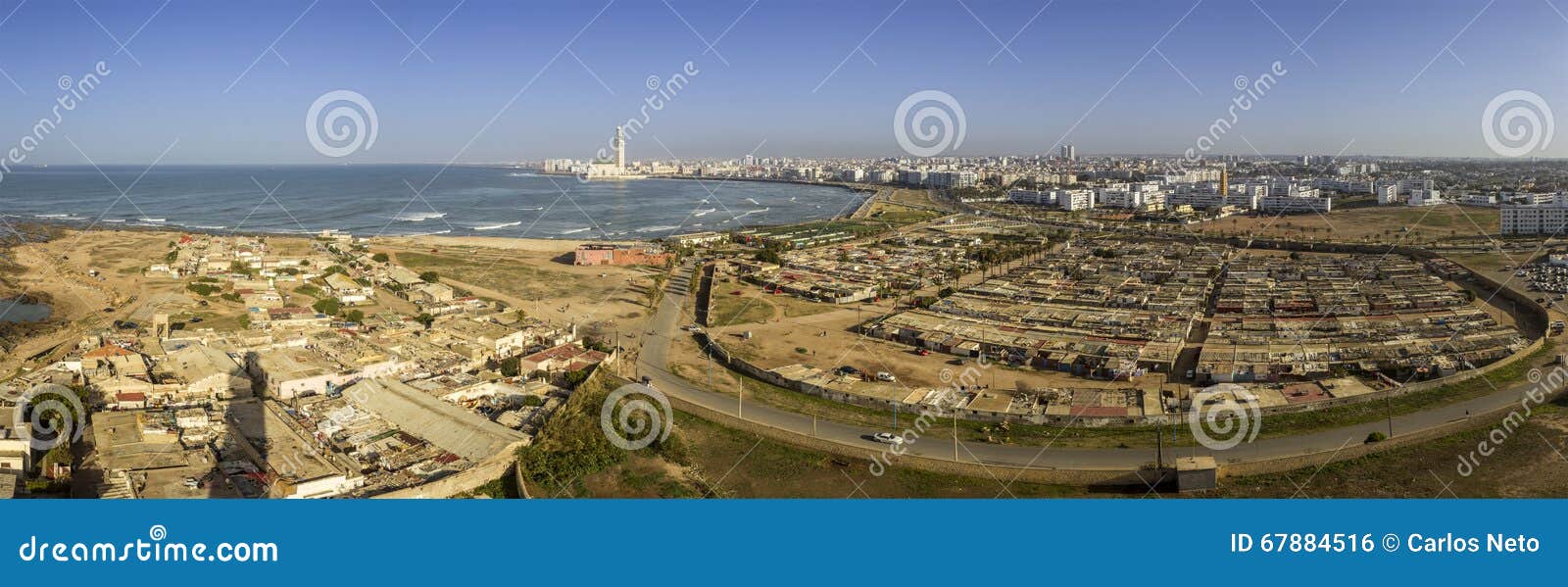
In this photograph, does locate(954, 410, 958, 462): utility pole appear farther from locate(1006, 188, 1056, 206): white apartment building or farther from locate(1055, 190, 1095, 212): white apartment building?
locate(1006, 188, 1056, 206): white apartment building

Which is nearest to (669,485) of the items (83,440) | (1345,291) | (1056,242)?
(83,440)

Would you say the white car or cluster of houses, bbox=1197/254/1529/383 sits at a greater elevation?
cluster of houses, bbox=1197/254/1529/383

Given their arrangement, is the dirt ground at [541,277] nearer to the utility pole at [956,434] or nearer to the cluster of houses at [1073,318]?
the cluster of houses at [1073,318]

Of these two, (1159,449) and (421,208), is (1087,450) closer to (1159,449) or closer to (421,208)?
(1159,449)

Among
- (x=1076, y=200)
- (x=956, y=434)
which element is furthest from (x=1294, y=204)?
(x=956, y=434)

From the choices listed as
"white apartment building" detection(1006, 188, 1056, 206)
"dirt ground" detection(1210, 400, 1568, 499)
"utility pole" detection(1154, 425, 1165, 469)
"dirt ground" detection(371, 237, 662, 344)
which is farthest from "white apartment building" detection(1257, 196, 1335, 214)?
"utility pole" detection(1154, 425, 1165, 469)

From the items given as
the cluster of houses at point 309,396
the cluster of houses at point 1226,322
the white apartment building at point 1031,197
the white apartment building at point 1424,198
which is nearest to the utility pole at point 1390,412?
the cluster of houses at point 1226,322
